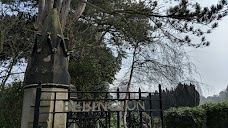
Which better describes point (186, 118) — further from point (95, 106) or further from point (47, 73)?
point (47, 73)

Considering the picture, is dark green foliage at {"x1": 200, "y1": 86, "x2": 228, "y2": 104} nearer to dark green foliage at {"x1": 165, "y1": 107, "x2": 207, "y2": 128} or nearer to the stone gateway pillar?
dark green foliage at {"x1": 165, "y1": 107, "x2": 207, "y2": 128}

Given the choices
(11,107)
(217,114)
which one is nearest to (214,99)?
(217,114)

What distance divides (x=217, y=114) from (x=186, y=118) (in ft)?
5.08

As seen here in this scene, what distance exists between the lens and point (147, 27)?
802 cm

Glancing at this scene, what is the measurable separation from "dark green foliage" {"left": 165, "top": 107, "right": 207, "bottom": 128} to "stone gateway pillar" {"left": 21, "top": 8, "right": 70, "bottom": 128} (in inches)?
317

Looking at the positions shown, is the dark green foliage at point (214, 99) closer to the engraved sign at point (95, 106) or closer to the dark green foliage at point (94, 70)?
the dark green foliage at point (94, 70)

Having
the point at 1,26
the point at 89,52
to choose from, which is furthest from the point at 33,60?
the point at 89,52

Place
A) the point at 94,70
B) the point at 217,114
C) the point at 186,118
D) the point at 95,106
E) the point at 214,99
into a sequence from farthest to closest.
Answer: the point at 214,99 → the point at 217,114 → the point at 186,118 → the point at 94,70 → the point at 95,106

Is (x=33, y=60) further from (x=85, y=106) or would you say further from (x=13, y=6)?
(x=13, y=6)

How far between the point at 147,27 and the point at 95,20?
117 inches

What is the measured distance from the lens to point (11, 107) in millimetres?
7348

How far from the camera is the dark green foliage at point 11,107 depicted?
696 centimetres

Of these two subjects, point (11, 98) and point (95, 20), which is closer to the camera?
point (11, 98)

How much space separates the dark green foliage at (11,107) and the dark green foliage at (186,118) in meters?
7.20
